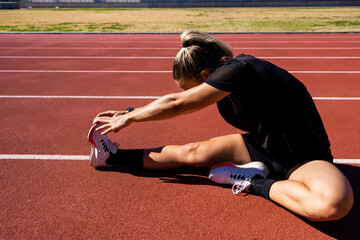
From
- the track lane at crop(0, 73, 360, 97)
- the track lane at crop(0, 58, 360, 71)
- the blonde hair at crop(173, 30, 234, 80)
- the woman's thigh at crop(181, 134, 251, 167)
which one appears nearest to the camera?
the blonde hair at crop(173, 30, 234, 80)

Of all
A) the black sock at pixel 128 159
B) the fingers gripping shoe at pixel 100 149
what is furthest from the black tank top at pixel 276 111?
the fingers gripping shoe at pixel 100 149

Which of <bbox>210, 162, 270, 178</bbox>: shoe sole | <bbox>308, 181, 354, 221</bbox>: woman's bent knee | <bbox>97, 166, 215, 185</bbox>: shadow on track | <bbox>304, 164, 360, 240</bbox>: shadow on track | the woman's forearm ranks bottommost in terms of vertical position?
<bbox>97, 166, 215, 185</bbox>: shadow on track

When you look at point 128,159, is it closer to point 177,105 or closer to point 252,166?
point 177,105

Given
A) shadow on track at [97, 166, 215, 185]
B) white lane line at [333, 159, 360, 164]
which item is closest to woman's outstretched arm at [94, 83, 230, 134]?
shadow on track at [97, 166, 215, 185]

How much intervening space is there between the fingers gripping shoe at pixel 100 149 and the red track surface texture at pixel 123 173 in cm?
11

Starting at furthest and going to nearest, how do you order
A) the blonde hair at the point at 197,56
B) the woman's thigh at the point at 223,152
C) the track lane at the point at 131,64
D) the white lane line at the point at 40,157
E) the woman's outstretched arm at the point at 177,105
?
the track lane at the point at 131,64 → the white lane line at the point at 40,157 → the woman's thigh at the point at 223,152 → the blonde hair at the point at 197,56 → the woman's outstretched arm at the point at 177,105

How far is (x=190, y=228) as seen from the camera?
224cm

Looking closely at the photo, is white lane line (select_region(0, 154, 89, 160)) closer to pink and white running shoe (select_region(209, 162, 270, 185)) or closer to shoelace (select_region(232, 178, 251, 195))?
pink and white running shoe (select_region(209, 162, 270, 185))

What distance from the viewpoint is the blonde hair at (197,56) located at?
88.8 inches

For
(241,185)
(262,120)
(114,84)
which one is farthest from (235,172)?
(114,84)

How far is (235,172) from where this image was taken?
2.68 m

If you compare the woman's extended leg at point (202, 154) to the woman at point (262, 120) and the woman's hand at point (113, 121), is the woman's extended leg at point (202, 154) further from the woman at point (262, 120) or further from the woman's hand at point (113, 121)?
the woman's hand at point (113, 121)

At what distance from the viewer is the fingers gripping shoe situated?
2.84 m

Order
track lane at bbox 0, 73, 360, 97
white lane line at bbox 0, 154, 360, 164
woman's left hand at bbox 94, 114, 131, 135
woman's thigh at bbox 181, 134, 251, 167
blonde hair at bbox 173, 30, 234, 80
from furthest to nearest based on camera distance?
track lane at bbox 0, 73, 360, 97, white lane line at bbox 0, 154, 360, 164, woman's thigh at bbox 181, 134, 251, 167, woman's left hand at bbox 94, 114, 131, 135, blonde hair at bbox 173, 30, 234, 80
